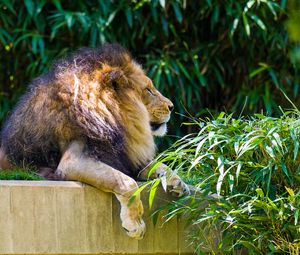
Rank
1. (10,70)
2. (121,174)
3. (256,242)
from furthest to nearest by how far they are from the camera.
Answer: (10,70)
(121,174)
(256,242)

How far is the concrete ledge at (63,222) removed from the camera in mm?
4031

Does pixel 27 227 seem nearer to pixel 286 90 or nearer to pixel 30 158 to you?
pixel 30 158

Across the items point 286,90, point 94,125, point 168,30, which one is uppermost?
point 94,125

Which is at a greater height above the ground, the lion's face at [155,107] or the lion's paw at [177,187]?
the lion's face at [155,107]

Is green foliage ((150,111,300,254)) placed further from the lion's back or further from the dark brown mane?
the dark brown mane

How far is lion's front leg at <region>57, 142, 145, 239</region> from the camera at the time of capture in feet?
13.6

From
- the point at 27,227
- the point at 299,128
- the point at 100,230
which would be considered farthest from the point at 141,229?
the point at 299,128

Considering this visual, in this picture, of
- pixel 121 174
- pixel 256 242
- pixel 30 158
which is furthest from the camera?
pixel 30 158

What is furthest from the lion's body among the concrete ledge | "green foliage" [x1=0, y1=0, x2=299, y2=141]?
"green foliage" [x1=0, y1=0, x2=299, y2=141]

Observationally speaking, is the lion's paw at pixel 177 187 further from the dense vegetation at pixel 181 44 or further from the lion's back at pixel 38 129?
the dense vegetation at pixel 181 44

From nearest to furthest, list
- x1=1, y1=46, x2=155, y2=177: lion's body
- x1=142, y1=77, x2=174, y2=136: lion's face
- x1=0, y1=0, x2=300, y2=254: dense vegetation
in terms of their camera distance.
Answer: x1=1, y1=46, x2=155, y2=177: lion's body < x1=142, y1=77, x2=174, y2=136: lion's face < x1=0, y1=0, x2=300, y2=254: dense vegetation

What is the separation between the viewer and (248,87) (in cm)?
804

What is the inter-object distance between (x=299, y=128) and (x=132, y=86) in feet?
3.65

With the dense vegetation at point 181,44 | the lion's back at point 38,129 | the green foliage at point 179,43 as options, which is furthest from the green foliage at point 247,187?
the green foliage at point 179,43
